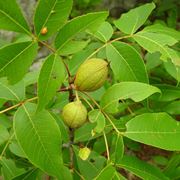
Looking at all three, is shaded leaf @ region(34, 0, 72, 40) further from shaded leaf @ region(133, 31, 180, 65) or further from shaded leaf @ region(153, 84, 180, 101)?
shaded leaf @ region(153, 84, 180, 101)

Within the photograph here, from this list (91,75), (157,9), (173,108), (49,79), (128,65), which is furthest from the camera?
(157,9)

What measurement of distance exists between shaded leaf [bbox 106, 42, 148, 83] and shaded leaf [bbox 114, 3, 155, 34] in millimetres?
147

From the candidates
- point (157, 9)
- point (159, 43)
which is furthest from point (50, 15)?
point (157, 9)

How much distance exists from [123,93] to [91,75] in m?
0.11

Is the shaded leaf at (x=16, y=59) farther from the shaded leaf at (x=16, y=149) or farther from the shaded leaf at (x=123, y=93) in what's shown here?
the shaded leaf at (x=16, y=149)

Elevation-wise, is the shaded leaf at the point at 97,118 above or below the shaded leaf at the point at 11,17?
below

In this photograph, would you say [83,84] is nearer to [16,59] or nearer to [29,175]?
[16,59]

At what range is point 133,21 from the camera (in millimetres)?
1525

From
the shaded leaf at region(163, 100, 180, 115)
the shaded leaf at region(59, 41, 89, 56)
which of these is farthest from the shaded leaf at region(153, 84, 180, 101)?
the shaded leaf at region(59, 41, 89, 56)

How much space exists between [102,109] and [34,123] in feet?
0.71

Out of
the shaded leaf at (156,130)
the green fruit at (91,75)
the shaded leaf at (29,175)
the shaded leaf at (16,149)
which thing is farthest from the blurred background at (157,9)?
the shaded leaf at (156,130)

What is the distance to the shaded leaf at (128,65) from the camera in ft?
4.38

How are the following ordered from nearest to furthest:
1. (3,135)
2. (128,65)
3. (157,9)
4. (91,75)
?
(91,75), (128,65), (3,135), (157,9)

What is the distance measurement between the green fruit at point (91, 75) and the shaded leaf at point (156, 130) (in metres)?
0.16
